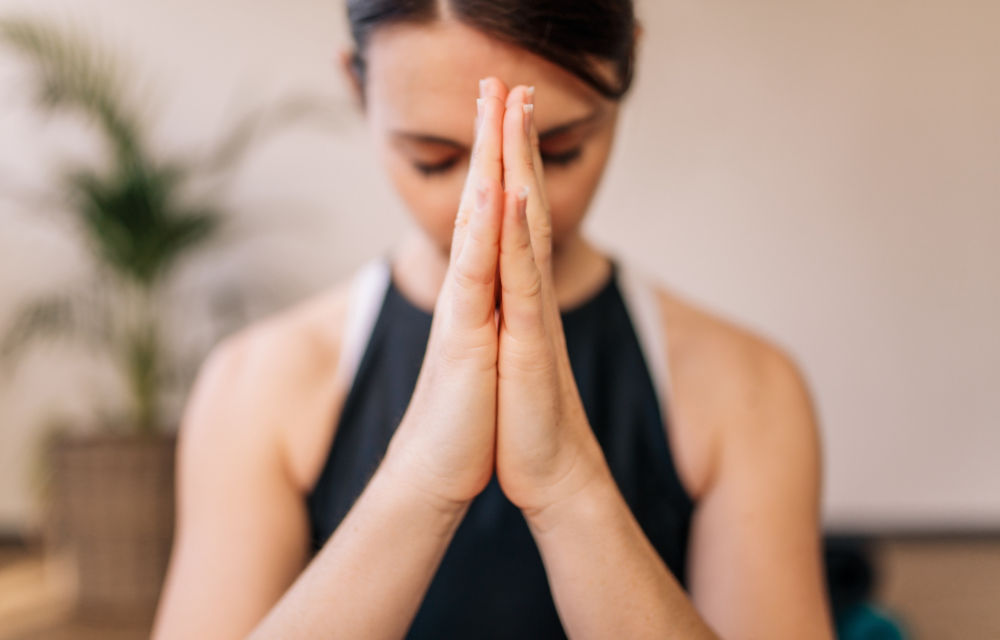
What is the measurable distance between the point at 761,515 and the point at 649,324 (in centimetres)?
24

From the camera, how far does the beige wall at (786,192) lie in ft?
8.94

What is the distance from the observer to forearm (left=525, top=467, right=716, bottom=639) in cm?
68

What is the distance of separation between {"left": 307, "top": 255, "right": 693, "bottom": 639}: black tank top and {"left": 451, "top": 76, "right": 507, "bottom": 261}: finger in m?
0.30

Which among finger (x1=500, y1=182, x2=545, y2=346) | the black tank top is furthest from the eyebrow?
the black tank top

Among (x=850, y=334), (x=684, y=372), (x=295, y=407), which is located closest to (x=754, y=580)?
(x=684, y=372)

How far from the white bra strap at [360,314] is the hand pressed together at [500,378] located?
0.27 m

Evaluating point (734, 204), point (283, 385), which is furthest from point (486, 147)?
point (734, 204)

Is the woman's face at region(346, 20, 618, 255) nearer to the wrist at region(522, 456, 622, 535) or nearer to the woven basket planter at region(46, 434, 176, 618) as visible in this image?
the wrist at region(522, 456, 622, 535)

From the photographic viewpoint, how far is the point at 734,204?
2783 millimetres

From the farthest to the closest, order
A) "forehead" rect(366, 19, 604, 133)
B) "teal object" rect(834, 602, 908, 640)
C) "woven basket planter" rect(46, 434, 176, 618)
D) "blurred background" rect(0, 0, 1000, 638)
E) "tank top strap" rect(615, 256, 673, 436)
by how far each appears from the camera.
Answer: "blurred background" rect(0, 0, 1000, 638) < "woven basket planter" rect(46, 434, 176, 618) < "teal object" rect(834, 602, 908, 640) < "tank top strap" rect(615, 256, 673, 436) < "forehead" rect(366, 19, 604, 133)

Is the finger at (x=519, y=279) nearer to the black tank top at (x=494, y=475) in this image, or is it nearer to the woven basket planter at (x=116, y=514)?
the black tank top at (x=494, y=475)

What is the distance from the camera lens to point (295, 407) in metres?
0.92

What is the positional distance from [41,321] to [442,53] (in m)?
1.93

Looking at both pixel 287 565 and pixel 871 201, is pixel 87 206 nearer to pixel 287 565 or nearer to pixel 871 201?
pixel 287 565
